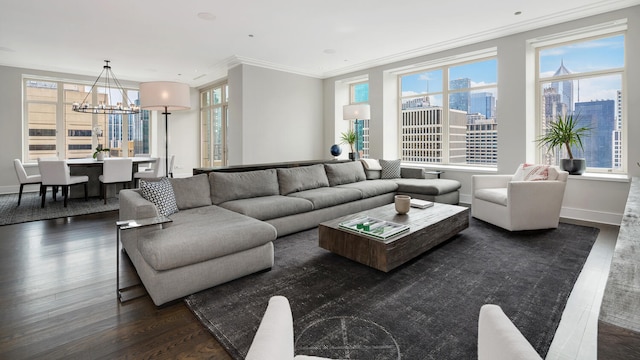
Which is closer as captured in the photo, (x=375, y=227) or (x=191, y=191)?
(x=375, y=227)

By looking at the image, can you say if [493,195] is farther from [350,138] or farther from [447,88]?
[350,138]

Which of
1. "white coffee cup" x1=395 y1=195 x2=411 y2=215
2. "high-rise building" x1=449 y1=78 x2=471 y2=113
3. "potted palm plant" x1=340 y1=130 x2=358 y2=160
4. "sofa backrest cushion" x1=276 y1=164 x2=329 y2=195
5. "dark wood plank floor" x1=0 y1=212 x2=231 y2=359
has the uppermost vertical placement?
"high-rise building" x1=449 y1=78 x2=471 y2=113

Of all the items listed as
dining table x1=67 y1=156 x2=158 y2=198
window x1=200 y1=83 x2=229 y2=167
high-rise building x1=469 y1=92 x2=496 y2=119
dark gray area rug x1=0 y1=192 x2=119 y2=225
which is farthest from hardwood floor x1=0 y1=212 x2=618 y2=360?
window x1=200 y1=83 x2=229 y2=167

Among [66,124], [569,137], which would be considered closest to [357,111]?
[569,137]

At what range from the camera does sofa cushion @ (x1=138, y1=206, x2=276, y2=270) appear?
212 cm

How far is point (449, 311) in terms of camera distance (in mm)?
2080

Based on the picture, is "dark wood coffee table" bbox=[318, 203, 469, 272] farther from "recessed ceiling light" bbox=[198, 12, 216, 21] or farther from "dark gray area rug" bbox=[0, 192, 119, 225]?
"dark gray area rug" bbox=[0, 192, 119, 225]

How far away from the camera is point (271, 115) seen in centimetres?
702

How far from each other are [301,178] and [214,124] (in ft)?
19.0

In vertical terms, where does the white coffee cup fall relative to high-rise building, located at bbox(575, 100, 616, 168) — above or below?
below

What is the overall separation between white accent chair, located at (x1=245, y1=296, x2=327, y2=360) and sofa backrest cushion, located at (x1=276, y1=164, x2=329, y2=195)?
10.9 feet

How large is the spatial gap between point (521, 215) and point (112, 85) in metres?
9.63

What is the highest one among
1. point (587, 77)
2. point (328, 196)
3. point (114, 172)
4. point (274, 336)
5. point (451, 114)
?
point (587, 77)

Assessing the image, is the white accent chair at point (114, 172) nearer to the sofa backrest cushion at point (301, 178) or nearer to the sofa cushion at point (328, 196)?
the sofa backrest cushion at point (301, 178)
